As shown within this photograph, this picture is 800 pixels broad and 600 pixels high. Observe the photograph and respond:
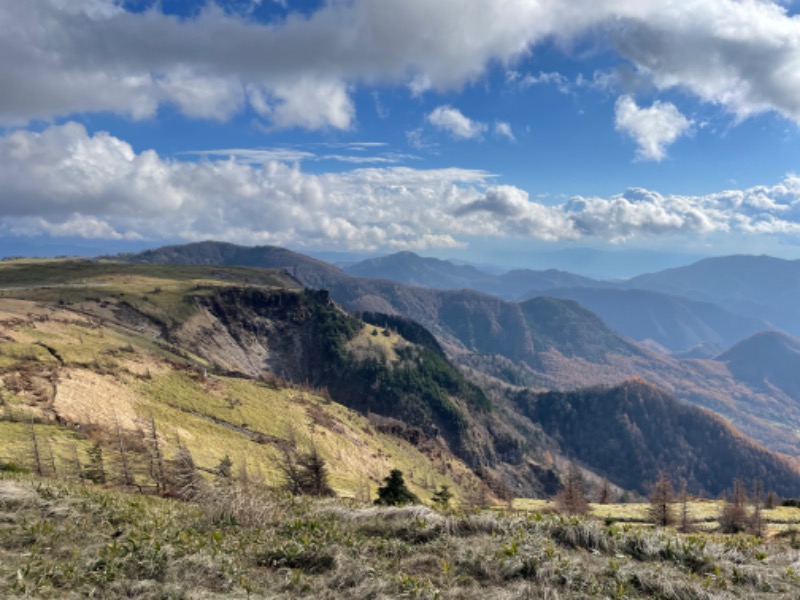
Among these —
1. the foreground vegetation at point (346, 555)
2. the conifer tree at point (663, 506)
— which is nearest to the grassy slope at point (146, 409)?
the foreground vegetation at point (346, 555)

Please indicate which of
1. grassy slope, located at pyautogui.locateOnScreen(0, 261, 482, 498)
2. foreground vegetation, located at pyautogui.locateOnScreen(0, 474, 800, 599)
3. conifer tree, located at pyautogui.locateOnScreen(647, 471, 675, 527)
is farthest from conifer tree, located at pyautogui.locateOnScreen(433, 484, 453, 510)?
conifer tree, located at pyautogui.locateOnScreen(647, 471, 675, 527)

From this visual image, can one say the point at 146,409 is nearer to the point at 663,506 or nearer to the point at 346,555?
the point at 346,555

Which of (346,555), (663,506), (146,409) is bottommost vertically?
(663,506)

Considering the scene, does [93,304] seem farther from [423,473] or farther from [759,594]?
[759,594]

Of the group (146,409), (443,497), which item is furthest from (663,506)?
(146,409)

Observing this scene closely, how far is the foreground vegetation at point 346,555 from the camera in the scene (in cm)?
1177

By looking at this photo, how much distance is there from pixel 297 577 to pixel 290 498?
8279mm

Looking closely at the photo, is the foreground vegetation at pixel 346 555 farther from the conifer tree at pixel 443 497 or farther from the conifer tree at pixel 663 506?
the conifer tree at pixel 663 506

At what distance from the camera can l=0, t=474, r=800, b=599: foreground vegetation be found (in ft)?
38.6

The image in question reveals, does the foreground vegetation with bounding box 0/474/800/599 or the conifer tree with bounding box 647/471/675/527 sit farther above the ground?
the foreground vegetation with bounding box 0/474/800/599

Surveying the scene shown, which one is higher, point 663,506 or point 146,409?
point 146,409

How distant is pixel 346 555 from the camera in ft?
44.6

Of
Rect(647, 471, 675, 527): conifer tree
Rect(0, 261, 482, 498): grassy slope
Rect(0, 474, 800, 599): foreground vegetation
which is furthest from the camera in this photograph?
Rect(647, 471, 675, 527): conifer tree

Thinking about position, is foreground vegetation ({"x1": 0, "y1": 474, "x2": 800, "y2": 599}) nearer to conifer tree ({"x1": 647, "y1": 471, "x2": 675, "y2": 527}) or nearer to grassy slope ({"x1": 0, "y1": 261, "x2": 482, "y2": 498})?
grassy slope ({"x1": 0, "y1": 261, "x2": 482, "y2": 498})
